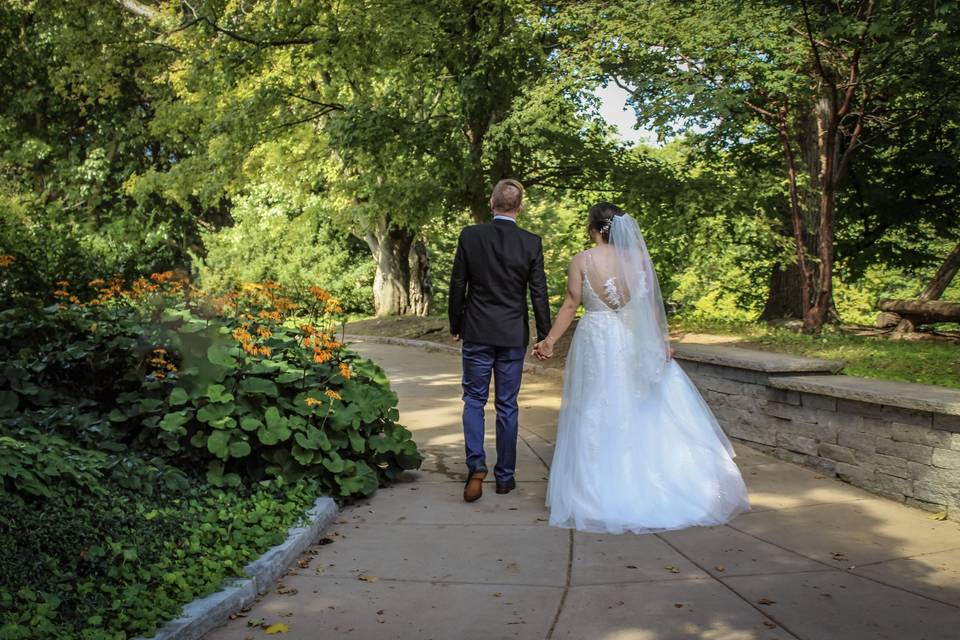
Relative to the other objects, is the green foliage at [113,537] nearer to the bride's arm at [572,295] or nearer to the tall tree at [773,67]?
the bride's arm at [572,295]

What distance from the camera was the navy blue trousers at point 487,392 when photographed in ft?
20.9

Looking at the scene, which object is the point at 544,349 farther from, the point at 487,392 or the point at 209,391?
the point at 209,391

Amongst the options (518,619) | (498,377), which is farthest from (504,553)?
(498,377)

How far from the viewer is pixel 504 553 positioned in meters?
5.14

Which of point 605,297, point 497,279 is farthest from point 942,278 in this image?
point 497,279

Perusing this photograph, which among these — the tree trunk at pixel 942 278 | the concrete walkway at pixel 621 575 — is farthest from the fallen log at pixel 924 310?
the concrete walkway at pixel 621 575

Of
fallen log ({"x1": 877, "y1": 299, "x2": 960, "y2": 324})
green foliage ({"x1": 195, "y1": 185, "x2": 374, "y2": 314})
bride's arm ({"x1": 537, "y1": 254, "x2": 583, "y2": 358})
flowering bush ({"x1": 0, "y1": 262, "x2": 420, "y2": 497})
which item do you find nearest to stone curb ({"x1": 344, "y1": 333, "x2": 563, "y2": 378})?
fallen log ({"x1": 877, "y1": 299, "x2": 960, "y2": 324})

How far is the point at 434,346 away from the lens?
17625mm

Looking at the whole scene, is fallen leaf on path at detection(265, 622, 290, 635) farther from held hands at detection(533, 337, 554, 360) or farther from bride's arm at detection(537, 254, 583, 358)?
bride's arm at detection(537, 254, 583, 358)

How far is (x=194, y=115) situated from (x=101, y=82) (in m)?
3.49

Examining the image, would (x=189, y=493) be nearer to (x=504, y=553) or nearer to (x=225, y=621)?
(x=225, y=621)

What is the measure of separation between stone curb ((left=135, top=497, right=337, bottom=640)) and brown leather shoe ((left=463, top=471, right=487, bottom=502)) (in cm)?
102

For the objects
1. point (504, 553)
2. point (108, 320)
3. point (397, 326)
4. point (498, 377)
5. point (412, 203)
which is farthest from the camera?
point (397, 326)

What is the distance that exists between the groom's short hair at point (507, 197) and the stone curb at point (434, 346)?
7017 millimetres
